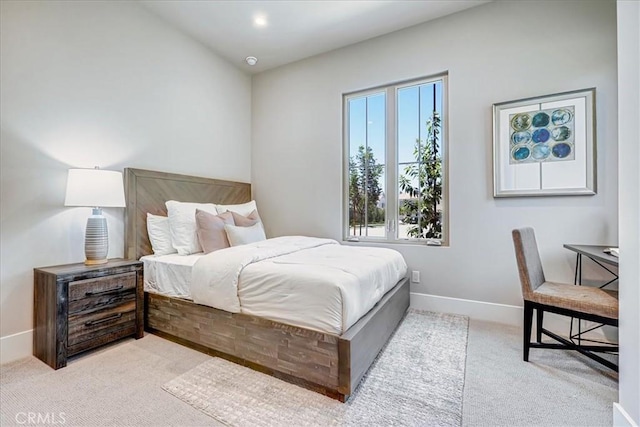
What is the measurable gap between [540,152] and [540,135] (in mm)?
156

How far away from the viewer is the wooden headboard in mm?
2754

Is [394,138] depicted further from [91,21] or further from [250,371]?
[91,21]

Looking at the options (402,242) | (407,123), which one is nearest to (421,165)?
(407,123)

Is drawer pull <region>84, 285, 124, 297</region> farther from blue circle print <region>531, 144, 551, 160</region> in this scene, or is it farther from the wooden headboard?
blue circle print <region>531, 144, 551, 160</region>

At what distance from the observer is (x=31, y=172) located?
2193 millimetres

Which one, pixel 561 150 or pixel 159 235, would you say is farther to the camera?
pixel 159 235

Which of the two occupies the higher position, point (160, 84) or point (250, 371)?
point (160, 84)

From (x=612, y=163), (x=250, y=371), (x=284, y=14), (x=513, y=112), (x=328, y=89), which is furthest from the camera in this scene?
(x=328, y=89)

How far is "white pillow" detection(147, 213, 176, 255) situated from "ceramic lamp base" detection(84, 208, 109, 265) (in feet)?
1.59

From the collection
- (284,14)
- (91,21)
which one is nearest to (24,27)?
(91,21)

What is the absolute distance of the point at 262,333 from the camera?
6.09 ft

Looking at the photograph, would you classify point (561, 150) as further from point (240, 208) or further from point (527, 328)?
point (240, 208)

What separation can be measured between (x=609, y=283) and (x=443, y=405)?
183 cm

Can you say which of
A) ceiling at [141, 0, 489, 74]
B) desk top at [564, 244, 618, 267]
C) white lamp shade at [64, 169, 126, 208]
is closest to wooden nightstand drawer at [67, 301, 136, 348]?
white lamp shade at [64, 169, 126, 208]
